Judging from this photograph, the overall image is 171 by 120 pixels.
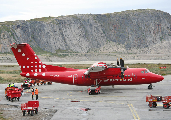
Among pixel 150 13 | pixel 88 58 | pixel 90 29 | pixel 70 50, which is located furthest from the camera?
pixel 150 13

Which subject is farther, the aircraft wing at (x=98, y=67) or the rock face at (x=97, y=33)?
the rock face at (x=97, y=33)

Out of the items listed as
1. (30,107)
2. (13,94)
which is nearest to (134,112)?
(30,107)

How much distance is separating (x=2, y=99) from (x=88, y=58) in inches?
3866

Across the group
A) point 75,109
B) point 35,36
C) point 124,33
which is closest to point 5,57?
point 35,36

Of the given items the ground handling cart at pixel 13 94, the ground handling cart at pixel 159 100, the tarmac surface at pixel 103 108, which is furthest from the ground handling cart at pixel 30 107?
the ground handling cart at pixel 159 100

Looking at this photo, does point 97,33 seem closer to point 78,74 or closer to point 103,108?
point 78,74

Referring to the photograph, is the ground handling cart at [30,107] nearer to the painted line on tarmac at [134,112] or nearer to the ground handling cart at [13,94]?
the ground handling cart at [13,94]

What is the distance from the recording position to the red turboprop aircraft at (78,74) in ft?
109

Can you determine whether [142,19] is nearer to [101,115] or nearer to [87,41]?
[87,41]

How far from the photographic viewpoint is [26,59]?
111 feet

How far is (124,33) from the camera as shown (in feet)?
515

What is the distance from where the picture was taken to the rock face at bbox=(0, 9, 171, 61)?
143375mm

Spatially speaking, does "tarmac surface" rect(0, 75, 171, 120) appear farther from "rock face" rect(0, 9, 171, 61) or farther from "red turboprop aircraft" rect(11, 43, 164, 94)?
"rock face" rect(0, 9, 171, 61)

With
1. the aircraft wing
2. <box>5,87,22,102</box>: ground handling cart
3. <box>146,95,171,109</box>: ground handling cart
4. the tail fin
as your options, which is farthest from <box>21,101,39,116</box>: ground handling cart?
the tail fin
